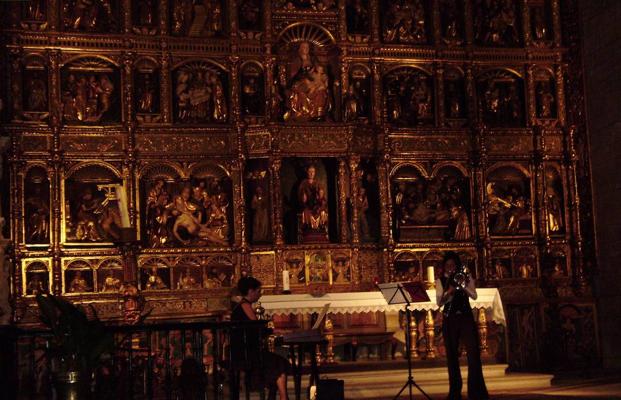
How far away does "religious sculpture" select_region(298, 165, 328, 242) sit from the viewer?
19094 millimetres

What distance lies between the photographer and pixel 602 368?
18.3m

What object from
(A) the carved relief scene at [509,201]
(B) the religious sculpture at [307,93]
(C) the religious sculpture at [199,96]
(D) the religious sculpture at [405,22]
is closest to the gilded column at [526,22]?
(D) the religious sculpture at [405,22]

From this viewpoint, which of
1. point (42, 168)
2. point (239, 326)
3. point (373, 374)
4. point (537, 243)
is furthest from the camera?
point (537, 243)

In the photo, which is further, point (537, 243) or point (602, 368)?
point (537, 243)

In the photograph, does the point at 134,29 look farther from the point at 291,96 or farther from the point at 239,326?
the point at 239,326

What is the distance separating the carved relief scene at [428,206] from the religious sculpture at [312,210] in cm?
150

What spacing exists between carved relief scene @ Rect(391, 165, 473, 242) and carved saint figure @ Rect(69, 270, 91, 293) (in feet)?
19.6

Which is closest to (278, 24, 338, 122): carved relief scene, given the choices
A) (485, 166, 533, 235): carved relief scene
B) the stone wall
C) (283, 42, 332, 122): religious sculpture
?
(283, 42, 332, 122): religious sculpture

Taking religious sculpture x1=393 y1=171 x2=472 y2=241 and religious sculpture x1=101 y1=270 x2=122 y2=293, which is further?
religious sculpture x1=393 y1=171 x2=472 y2=241

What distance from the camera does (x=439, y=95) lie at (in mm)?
20266

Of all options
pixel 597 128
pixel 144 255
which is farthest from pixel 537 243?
pixel 144 255

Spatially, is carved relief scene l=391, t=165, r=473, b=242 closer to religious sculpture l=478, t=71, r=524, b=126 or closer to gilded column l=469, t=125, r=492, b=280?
gilded column l=469, t=125, r=492, b=280

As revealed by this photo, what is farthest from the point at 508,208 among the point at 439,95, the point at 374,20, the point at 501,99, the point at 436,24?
the point at 374,20

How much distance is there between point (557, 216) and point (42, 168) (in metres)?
10.2
